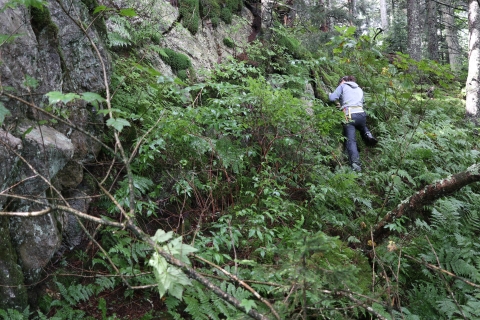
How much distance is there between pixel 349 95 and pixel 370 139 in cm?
113

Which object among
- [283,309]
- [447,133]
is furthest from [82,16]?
[447,133]

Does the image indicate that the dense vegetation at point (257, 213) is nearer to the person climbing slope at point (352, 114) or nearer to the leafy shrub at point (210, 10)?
the person climbing slope at point (352, 114)

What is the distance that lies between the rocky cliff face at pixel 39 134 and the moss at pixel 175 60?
180 centimetres

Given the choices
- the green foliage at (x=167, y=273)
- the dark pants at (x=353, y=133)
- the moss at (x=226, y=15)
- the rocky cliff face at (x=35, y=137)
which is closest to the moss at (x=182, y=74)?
the rocky cliff face at (x=35, y=137)

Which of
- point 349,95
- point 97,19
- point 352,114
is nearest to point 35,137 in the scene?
point 97,19

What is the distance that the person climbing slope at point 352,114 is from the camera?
→ 7.39 m

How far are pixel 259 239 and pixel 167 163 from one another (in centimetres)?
162

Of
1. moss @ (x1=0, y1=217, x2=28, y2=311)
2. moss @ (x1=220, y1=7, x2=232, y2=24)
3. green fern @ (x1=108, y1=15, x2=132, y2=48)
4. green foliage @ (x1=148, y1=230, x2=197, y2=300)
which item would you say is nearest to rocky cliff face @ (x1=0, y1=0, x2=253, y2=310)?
moss @ (x1=0, y1=217, x2=28, y2=311)

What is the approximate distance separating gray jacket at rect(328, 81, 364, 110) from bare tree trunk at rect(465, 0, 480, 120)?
3.86m

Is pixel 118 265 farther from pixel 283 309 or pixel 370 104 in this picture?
pixel 370 104

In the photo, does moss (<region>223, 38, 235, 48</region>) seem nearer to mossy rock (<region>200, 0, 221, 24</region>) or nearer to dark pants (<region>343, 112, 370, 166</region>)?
mossy rock (<region>200, 0, 221, 24</region>)

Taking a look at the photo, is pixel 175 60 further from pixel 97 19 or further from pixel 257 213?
pixel 257 213

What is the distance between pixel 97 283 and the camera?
3586 mm

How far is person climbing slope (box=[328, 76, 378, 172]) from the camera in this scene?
7.39 meters
